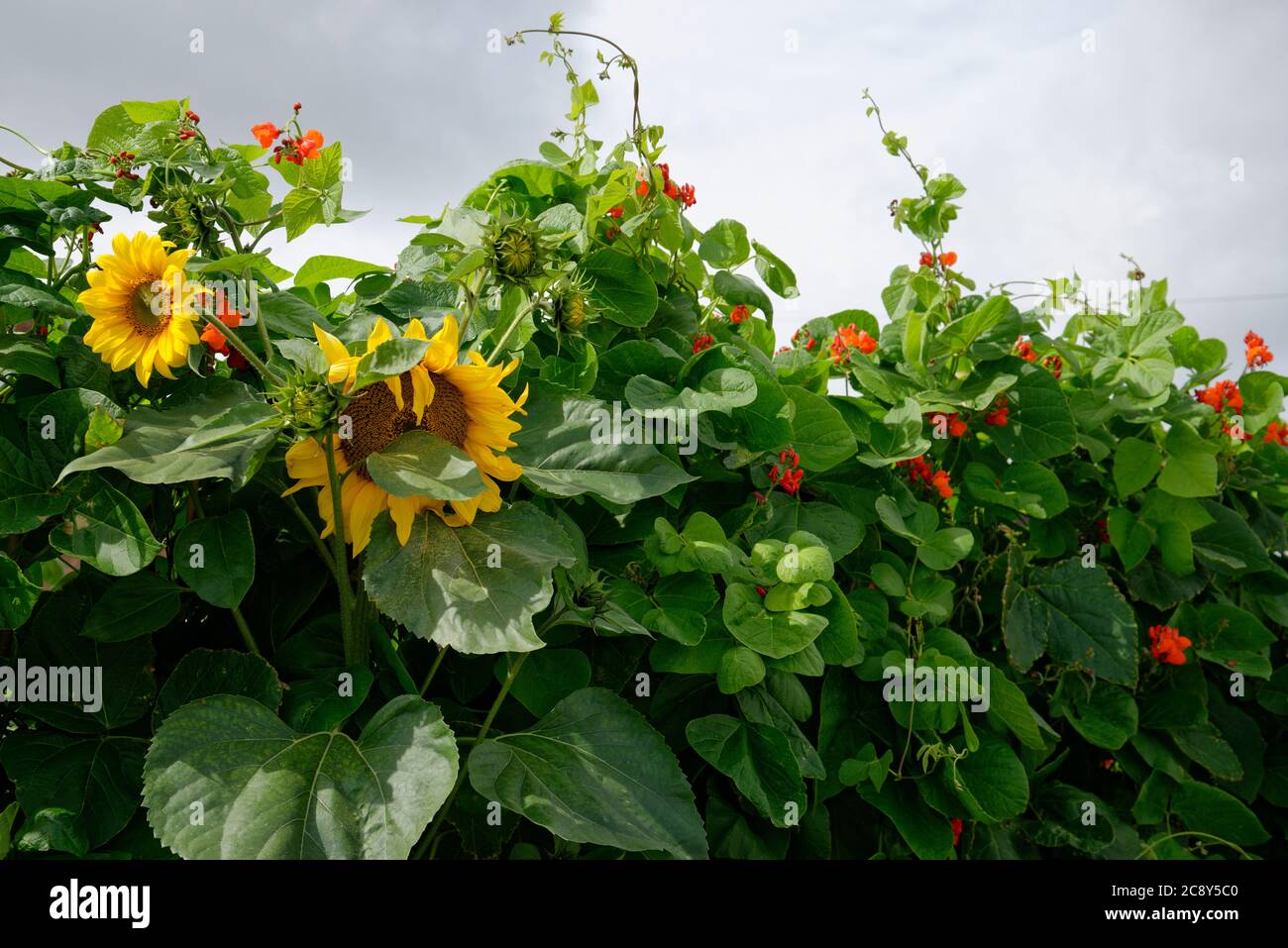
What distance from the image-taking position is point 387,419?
1.07m

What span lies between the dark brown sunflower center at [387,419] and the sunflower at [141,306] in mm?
200

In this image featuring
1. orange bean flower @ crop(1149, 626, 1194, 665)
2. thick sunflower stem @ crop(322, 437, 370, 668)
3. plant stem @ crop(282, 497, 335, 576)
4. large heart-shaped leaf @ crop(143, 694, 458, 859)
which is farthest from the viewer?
orange bean flower @ crop(1149, 626, 1194, 665)

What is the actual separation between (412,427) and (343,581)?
7.8 inches

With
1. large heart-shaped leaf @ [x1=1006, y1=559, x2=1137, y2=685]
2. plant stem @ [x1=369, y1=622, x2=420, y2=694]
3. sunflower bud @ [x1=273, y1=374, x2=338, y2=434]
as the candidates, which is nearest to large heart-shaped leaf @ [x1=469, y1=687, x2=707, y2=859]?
plant stem @ [x1=369, y1=622, x2=420, y2=694]

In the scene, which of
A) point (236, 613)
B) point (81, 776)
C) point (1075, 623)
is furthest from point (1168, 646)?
point (81, 776)

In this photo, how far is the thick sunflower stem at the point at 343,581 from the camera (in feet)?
3.43

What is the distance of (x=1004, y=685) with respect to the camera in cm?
160

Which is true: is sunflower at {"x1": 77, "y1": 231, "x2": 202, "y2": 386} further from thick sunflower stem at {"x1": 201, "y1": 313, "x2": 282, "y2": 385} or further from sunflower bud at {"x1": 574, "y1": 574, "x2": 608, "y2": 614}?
sunflower bud at {"x1": 574, "y1": 574, "x2": 608, "y2": 614}

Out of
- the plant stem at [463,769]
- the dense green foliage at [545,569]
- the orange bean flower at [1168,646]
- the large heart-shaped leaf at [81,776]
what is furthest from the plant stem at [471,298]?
the orange bean flower at [1168,646]

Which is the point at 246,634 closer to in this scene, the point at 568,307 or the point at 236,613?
the point at 236,613

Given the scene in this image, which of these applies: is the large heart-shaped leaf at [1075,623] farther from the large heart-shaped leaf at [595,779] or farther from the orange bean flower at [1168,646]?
the large heart-shaped leaf at [595,779]

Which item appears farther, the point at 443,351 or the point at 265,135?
the point at 265,135

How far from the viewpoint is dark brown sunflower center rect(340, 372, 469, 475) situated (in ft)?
3.46
